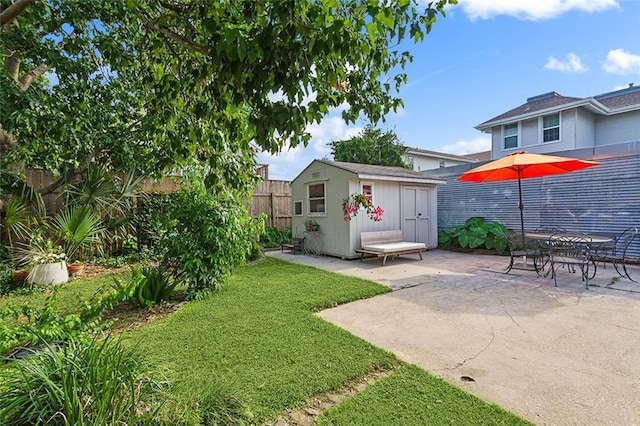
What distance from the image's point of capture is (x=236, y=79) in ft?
5.41

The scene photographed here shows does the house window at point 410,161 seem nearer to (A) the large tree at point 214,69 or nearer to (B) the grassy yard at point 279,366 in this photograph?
(B) the grassy yard at point 279,366

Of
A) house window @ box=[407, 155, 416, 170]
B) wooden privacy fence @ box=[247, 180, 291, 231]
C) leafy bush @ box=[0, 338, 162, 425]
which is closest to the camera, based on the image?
leafy bush @ box=[0, 338, 162, 425]

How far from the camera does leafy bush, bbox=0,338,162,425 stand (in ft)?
4.33

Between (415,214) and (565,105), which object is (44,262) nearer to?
(415,214)

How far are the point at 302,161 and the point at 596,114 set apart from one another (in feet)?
43.5

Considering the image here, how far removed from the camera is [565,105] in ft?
39.7

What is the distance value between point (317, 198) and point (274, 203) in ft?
9.22

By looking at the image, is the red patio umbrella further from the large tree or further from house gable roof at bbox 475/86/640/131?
house gable roof at bbox 475/86/640/131

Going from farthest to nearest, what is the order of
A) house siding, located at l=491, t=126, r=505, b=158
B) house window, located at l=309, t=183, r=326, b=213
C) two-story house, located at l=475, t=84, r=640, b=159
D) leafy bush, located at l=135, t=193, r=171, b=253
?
1. house siding, located at l=491, t=126, r=505, b=158
2. two-story house, located at l=475, t=84, r=640, b=159
3. house window, located at l=309, t=183, r=326, b=213
4. leafy bush, located at l=135, t=193, r=171, b=253

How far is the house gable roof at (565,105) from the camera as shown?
1212 centimetres

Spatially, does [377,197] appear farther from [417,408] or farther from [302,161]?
[417,408]

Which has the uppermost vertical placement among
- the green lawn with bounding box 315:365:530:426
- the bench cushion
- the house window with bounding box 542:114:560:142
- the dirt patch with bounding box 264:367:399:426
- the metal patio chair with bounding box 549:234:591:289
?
the house window with bounding box 542:114:560:142

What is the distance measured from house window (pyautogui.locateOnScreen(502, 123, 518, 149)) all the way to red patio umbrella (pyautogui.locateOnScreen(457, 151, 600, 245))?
8.70m

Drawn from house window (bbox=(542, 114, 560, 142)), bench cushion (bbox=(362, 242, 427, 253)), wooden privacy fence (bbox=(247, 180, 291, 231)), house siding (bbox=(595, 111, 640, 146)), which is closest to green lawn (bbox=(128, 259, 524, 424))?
bench cushion (bbox=(362, 242, 427, 253))
